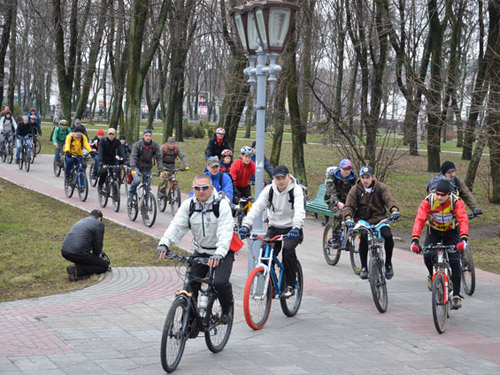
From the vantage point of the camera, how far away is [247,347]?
7184mm

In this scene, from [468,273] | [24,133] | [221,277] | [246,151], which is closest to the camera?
[221,277]

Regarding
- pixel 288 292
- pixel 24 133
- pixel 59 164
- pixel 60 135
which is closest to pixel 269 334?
pixel 288 292

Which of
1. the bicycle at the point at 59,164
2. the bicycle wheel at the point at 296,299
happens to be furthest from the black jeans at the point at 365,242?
the bicycle at the point at 59,164

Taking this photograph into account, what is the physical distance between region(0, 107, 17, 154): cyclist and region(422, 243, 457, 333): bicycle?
21.0m

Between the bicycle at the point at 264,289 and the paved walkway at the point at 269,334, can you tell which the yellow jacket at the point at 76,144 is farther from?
the bicycle at the point at 264,289

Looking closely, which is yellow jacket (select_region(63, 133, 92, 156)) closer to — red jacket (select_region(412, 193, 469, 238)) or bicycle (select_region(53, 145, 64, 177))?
bicycle (select_region(53, 145, 64, 177))

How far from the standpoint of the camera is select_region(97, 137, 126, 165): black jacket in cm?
1712

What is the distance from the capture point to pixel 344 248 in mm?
11758

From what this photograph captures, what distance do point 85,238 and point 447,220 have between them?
5041 millimetres

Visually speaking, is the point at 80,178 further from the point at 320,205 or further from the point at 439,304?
the point at 439,304

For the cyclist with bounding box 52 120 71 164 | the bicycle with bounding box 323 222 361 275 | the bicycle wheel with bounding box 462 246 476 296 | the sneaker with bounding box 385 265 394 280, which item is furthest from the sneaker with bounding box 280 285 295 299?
the cyclist with bounding box 52 120 71 164

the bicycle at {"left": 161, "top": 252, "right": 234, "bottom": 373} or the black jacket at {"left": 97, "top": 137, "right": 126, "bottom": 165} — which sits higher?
the black jacket at {"left": 97, "top": 137, "right": 126, "bottom": 165}

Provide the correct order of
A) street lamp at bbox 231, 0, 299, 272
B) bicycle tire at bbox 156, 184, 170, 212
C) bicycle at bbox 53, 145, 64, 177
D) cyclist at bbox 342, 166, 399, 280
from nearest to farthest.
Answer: street lamp at bbox 231, 0, 299, 272 < cyclist at bbox 342, 166, 399, 280 < bicycle tire at bbox 156, 184, 170, 212 < bicycle at bbox 53, 145, 64, 177

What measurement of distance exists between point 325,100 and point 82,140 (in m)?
6.30
